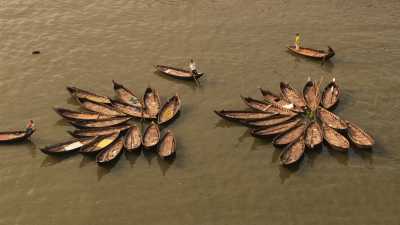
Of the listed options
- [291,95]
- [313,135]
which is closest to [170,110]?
[291,95]

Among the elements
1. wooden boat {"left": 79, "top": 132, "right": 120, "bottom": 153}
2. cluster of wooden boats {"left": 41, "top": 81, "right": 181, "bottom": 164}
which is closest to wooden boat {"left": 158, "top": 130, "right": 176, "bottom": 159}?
cluster of wooden boats {"left": 41, "top": 81, "right": 181, "bottom": 164}

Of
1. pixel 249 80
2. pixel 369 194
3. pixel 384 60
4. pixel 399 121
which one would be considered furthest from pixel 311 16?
pixel 369 194

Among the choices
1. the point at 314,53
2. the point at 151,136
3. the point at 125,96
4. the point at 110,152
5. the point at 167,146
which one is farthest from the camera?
the point at 314,53

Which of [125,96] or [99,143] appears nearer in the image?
[99,143]

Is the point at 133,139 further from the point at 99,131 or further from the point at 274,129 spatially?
the point at 274,129

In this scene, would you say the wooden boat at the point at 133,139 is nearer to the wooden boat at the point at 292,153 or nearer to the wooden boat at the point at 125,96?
the wooden boat at the point at 125,96

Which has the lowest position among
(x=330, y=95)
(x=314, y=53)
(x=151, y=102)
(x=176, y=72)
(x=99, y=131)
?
(x=99, y=131)
